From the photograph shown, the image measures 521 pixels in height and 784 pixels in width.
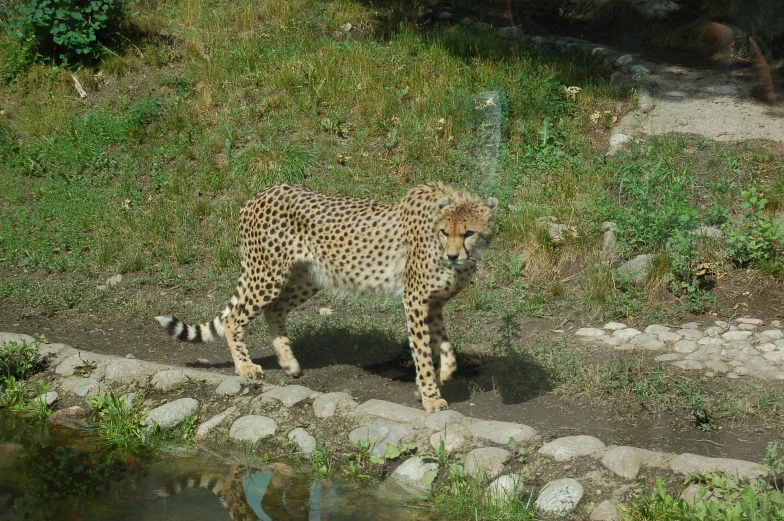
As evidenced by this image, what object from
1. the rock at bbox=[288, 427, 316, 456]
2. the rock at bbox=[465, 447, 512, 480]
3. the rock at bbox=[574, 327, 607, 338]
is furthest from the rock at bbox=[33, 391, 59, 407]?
the rock at bbox=[574, 327, 607, 338]

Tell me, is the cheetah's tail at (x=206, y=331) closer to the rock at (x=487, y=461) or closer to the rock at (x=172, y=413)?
the rock at (x=172, y=413)

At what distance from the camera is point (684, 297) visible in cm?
705

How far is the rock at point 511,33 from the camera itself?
1166 cm

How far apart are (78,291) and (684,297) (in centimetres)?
526

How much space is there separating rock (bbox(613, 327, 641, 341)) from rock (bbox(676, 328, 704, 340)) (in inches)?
12.3

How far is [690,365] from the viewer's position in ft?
19.5

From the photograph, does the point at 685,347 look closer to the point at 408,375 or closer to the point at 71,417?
the point at 408,375

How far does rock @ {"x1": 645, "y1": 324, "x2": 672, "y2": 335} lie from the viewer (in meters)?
6.64

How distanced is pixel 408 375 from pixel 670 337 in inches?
77.5

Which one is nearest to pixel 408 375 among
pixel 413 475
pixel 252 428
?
pixel 252 428

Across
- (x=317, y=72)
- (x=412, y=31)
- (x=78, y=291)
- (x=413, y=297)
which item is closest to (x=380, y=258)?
(x=413, y=297)

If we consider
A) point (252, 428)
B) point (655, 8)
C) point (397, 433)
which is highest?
point (655, 8)

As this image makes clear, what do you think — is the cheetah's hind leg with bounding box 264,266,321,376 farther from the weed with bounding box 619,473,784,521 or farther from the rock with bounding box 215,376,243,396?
the weed with bounding box 619,473,784,521

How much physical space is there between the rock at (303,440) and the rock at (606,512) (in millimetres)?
1671
